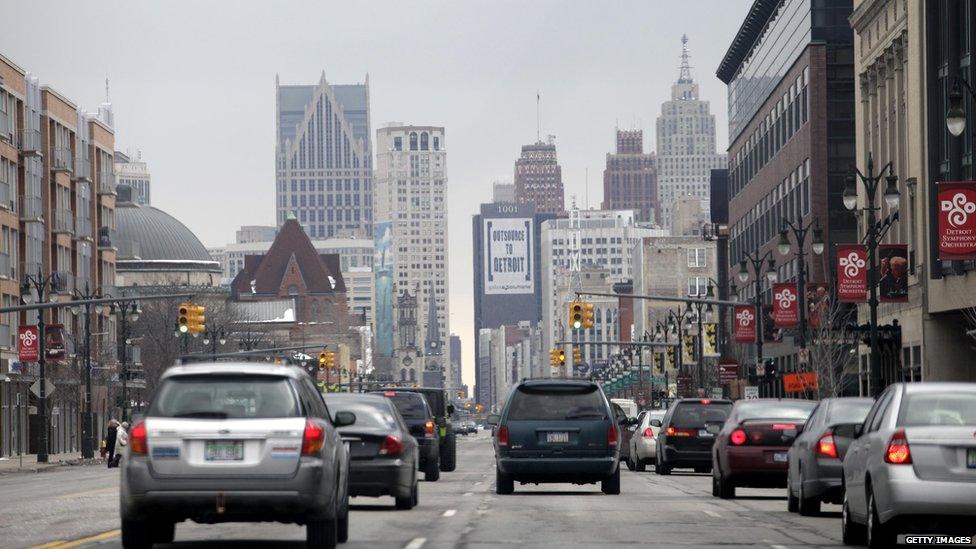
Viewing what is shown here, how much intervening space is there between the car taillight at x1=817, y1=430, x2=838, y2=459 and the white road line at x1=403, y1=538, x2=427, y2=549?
19.0 ft

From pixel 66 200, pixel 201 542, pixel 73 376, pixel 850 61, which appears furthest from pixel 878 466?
pixel 66 200

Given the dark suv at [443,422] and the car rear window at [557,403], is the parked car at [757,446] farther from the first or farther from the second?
the dark suv at [443,422]

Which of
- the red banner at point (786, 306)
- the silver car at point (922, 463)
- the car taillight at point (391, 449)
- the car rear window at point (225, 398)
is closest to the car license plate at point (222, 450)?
the car rear window at point (225, 398)

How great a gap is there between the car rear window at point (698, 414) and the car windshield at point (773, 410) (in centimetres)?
963

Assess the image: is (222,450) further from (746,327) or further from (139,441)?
(746,327)

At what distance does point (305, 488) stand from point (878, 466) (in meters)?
5.10

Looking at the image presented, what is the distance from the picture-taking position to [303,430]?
1698 cm

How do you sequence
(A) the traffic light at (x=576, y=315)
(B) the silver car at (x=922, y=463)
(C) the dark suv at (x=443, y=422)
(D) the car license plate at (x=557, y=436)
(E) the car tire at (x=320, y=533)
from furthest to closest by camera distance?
(A) the traffic light at (x=576, y=315)
(C) the dark suv at (x=443, y=422)
(D) the car license plate at (x=557, y=436)
(E) the car tire at (x=320, y=533)
(B) the silver car at (x=922, y=463)

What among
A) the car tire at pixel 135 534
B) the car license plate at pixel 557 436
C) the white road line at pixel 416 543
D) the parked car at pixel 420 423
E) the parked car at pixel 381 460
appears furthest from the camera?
the parked car at pixel 420 423

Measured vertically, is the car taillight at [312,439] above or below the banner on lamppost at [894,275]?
below

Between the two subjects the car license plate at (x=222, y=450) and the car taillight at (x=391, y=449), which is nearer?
the car license plate at (x=222, y=450)

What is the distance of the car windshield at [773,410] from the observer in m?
29.3

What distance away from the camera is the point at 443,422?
44938 millimetres

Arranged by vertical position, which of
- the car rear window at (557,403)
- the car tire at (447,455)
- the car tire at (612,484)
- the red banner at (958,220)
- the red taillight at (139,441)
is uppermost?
the red banner at (958,220)
